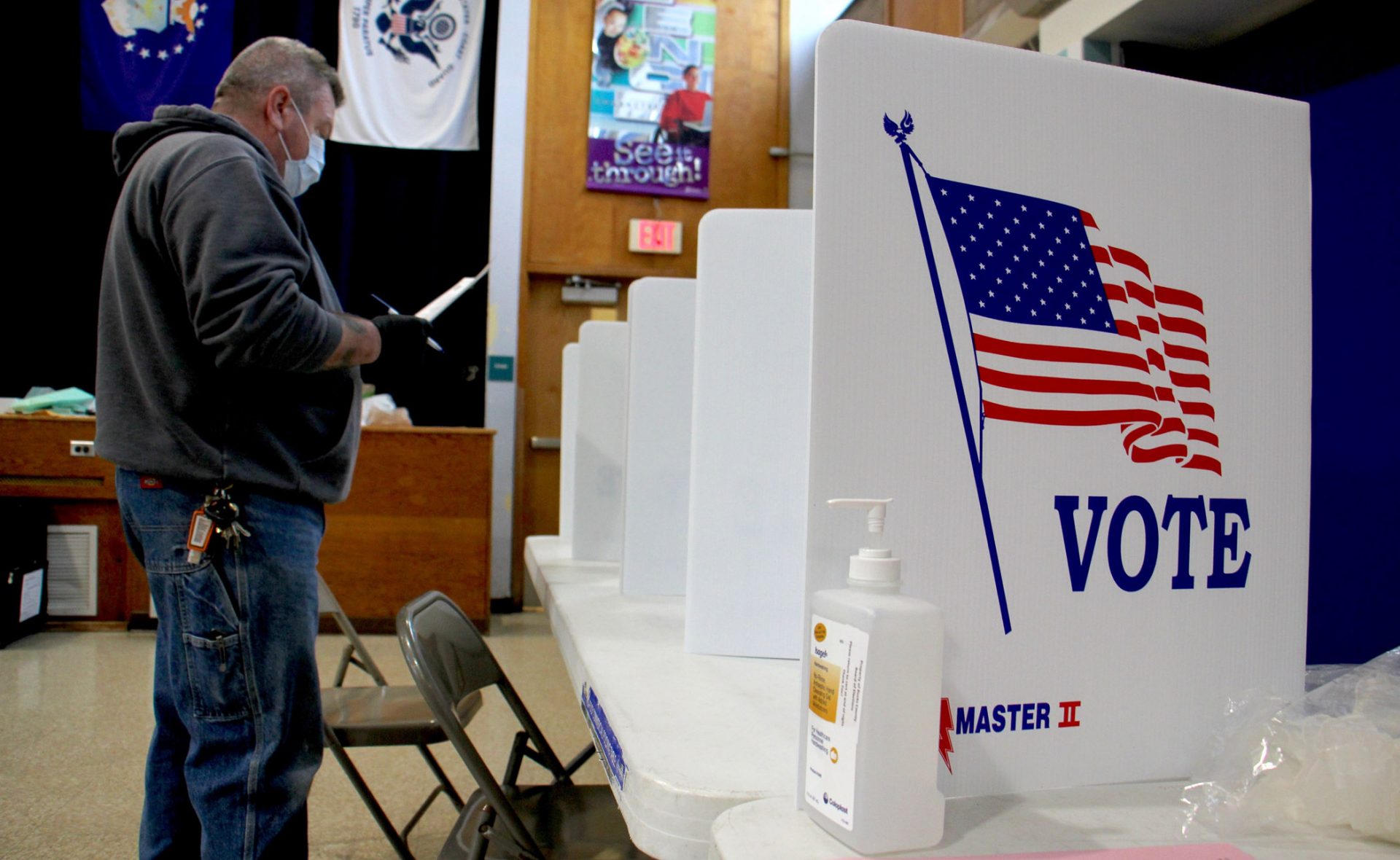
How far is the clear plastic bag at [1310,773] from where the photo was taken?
0.57 m

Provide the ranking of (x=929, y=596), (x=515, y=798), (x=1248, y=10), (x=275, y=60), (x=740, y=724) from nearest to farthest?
1. (x=929, y=596)
2. (x=740, y=724)
3. (x=1248, y=10)
4. (x=515, y=798)
5. (x=275, y=60)

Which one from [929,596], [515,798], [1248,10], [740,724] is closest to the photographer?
[929,596]

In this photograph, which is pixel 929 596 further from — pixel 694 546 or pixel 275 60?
pixel 275 60

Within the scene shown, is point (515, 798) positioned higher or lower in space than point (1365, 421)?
lower

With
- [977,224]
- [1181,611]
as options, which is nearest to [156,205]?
[977,224]

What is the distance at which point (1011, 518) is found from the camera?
2.05ft

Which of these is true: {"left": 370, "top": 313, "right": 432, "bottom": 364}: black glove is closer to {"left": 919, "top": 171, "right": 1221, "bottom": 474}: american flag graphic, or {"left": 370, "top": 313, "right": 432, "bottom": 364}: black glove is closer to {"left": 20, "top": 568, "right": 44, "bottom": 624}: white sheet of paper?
{"left": 919, "top": 171, "right": 1221, "bottom": 474}: american flag graphic

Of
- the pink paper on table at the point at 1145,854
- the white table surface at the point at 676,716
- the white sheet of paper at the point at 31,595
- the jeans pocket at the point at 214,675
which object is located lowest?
the white sheet of paper at the point at 31,595

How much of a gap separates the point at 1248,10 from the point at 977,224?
93 cm

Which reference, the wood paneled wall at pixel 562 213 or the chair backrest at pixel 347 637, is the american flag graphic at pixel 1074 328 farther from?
the wood paneled wall at pixel 562 213

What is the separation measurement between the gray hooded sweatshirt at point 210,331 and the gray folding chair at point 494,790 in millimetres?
309

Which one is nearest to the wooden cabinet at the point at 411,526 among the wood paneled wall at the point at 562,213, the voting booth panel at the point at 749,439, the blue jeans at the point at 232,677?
the wood paneled wall at the point at 562,213

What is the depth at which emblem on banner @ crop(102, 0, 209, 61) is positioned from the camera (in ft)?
15.0

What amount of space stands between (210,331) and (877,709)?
3.56 feet
